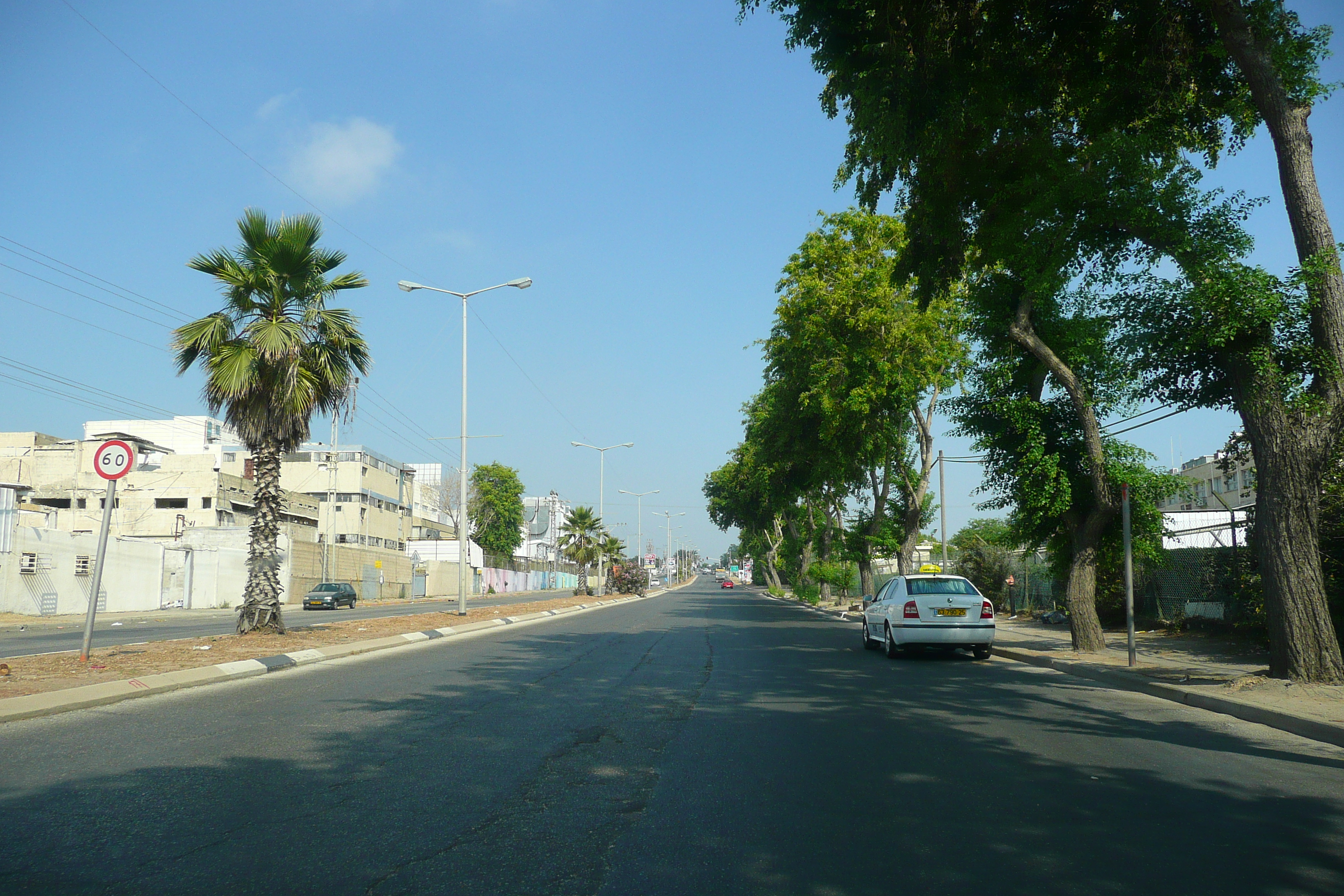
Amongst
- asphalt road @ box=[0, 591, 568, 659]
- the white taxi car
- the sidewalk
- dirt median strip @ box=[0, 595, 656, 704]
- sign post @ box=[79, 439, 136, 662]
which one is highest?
sign post @ box=[79, 439, 136, 662]

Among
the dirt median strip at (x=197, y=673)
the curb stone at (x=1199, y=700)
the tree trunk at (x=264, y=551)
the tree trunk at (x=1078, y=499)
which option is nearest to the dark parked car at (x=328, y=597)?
the dirt median strip at (x=197, y=673)

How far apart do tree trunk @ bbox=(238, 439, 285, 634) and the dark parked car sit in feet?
84.8

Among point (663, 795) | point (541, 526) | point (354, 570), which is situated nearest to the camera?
point (663, 795)

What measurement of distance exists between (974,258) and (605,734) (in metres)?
11.8

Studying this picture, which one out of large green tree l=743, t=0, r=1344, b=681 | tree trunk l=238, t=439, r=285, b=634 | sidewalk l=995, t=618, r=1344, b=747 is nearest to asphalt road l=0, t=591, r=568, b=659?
tree trunk l=238, t=439, r=285, b=634

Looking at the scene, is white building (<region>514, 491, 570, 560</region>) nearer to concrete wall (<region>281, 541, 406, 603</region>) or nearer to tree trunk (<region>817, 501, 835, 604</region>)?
concrete wall (<region>281, 541, 406, 603</region>)

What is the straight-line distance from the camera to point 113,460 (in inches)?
530

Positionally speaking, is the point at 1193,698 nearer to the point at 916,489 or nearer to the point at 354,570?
the point at 916,489

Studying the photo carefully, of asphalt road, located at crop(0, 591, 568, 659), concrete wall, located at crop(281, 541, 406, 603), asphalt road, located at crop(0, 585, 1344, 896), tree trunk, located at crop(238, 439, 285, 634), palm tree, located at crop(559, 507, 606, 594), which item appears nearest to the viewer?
asphalt road, located at crop(0, 585, 1344, 896)

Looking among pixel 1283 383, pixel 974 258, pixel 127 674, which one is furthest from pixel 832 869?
pixel 974 258

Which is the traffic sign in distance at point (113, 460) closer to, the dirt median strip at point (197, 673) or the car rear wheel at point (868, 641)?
the dirt median strip at point (197, 673)

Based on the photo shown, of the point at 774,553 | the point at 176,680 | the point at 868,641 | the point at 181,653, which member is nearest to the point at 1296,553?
the point at 868,641

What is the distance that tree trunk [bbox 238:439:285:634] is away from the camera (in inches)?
765

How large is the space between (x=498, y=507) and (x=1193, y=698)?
93186 millimetres
